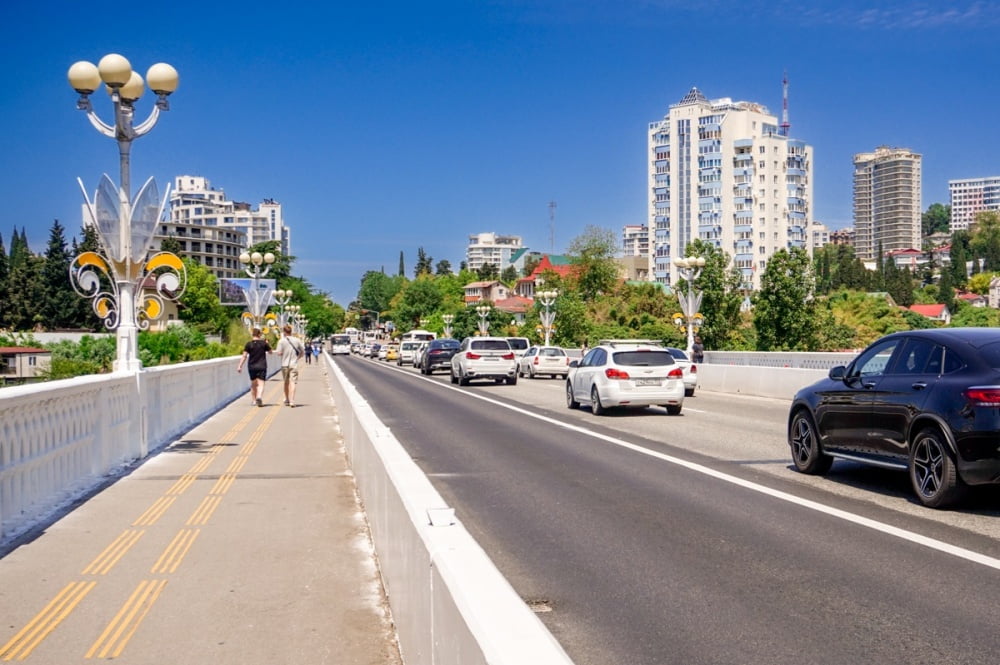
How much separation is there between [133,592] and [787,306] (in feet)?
184

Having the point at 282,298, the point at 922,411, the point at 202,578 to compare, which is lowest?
the point at 202,578

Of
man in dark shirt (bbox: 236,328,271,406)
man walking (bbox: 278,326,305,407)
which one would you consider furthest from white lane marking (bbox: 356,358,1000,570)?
man in dark shirt (bbox: 236,328,271,406)

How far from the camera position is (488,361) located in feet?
120

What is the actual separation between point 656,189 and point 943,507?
15795 centimetres

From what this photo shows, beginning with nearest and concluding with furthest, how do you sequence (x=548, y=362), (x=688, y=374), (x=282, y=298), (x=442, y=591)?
(x=442, y=591), (x=688, y=374), (x=548, y=362), (x=282, y=298)

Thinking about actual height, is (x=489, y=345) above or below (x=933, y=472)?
above

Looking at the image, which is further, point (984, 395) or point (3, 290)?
point (3, 290)

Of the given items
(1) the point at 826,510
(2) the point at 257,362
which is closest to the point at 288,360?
(2) the point at 257,362

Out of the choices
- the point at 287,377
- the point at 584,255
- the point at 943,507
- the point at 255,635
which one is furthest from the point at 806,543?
the point at 584,255

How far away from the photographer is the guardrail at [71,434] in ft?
26.6

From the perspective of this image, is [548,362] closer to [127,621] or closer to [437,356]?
[437,356]

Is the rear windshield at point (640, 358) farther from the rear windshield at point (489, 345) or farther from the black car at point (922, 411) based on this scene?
the rear windshield at point (489, 345)

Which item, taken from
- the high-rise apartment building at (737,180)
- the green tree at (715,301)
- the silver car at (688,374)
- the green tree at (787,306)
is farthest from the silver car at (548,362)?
the high-rise apartment building at (737,180)

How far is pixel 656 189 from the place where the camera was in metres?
163
